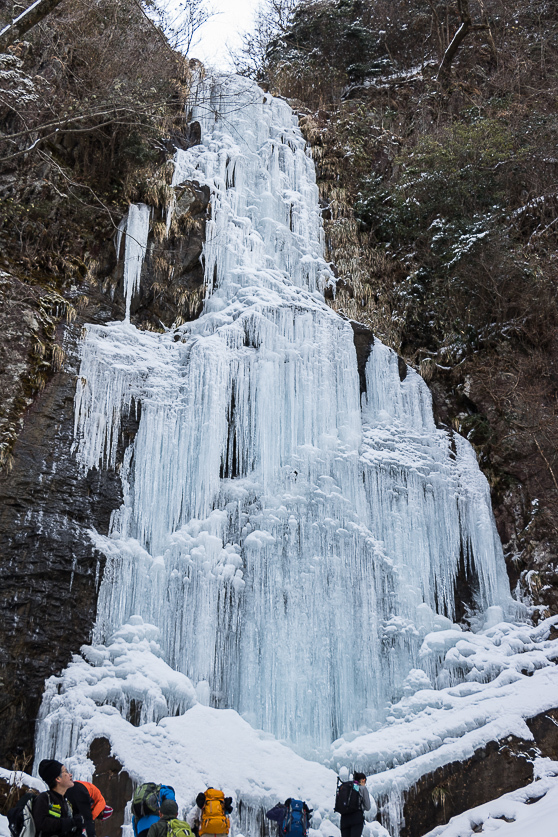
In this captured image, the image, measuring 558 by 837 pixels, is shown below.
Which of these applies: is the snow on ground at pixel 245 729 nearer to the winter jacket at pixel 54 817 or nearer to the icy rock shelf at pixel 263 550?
the icy rock shelf at pixel 263 550

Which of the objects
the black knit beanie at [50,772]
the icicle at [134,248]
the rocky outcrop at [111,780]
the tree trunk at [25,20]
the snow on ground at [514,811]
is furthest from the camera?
the icicle at [134,248]

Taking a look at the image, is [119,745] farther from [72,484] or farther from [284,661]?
[72,484]

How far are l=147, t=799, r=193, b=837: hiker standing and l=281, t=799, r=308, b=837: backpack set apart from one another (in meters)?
1.86

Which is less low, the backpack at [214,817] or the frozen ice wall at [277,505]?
the frozen ice wall at [277,505]

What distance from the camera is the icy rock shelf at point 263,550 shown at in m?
6.95

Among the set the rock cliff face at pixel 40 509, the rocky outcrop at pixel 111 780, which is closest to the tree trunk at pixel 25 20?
the rock cliff face at pixel 40 509

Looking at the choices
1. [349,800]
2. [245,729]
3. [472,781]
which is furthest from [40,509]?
[472,781]

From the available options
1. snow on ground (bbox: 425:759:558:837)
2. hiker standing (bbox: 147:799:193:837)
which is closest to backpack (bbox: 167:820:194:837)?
hiker standing (bbox: 147:799:193:837)

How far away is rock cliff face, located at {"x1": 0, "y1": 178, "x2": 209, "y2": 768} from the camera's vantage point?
6883 millimetres

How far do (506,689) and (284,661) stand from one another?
252cm

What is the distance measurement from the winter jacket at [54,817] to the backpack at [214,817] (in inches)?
71.5


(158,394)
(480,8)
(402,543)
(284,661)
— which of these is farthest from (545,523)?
(480,8)

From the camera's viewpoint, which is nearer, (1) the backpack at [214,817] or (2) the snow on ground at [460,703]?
(1) the backpack at [214,817]

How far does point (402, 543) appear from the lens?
8.84 meters
